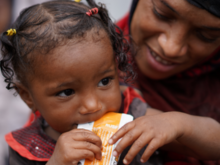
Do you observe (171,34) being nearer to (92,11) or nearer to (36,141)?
(92,11)

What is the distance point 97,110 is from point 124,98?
0.42 metres

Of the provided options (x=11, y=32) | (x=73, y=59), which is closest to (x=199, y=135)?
(x=73, y=59)

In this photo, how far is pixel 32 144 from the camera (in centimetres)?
128

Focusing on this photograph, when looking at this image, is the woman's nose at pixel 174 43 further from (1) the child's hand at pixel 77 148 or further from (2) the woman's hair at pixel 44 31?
(1) the child's hand at pixel 77 148

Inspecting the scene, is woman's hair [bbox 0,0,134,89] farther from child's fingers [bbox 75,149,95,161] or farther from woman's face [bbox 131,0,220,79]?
child's fingers [bbox 75,149,95,161]

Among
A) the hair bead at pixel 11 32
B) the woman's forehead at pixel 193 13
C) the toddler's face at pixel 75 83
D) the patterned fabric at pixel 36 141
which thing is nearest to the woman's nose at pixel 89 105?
the toddler's face at pixel 75 83

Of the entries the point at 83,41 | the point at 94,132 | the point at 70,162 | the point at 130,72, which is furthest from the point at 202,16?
the point at 70,162

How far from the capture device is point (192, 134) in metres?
1.15

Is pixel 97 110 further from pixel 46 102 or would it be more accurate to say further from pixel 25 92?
pixel 25 92

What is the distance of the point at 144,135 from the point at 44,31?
0.65 meters

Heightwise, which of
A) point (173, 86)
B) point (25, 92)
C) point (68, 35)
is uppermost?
point (68, 35)

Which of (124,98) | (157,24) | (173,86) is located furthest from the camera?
(173,86)

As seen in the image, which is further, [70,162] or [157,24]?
[157,24]

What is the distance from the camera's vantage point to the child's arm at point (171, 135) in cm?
95
